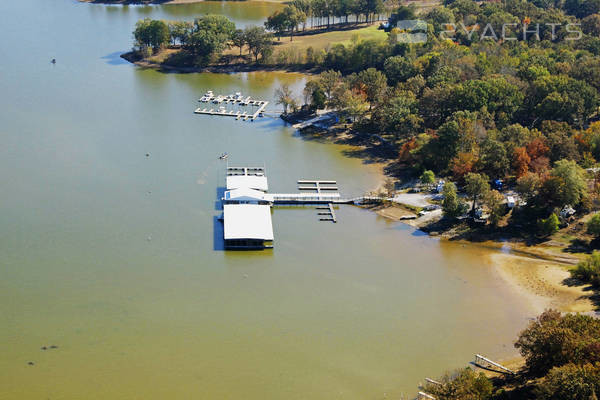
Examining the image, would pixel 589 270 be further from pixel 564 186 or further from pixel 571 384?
pixel 571 384

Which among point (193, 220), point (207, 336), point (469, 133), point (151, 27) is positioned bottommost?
point (207, 336)

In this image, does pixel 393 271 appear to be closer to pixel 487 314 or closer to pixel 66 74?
pixel 487 314

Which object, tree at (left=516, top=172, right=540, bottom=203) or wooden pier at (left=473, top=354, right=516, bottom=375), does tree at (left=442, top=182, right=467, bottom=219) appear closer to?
tree at (left=516, top=172, right=540, bottom=203)

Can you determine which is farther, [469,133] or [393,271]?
[469,133]

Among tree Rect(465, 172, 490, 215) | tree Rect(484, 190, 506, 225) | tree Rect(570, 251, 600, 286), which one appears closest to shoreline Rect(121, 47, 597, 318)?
tree Rect(570, 251, 600, 286)

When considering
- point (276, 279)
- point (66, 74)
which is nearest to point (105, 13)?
Answer: point (66, 74)

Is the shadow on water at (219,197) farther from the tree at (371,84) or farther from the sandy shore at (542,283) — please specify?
the tree at (371,84)

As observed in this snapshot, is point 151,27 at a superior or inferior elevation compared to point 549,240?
superior
